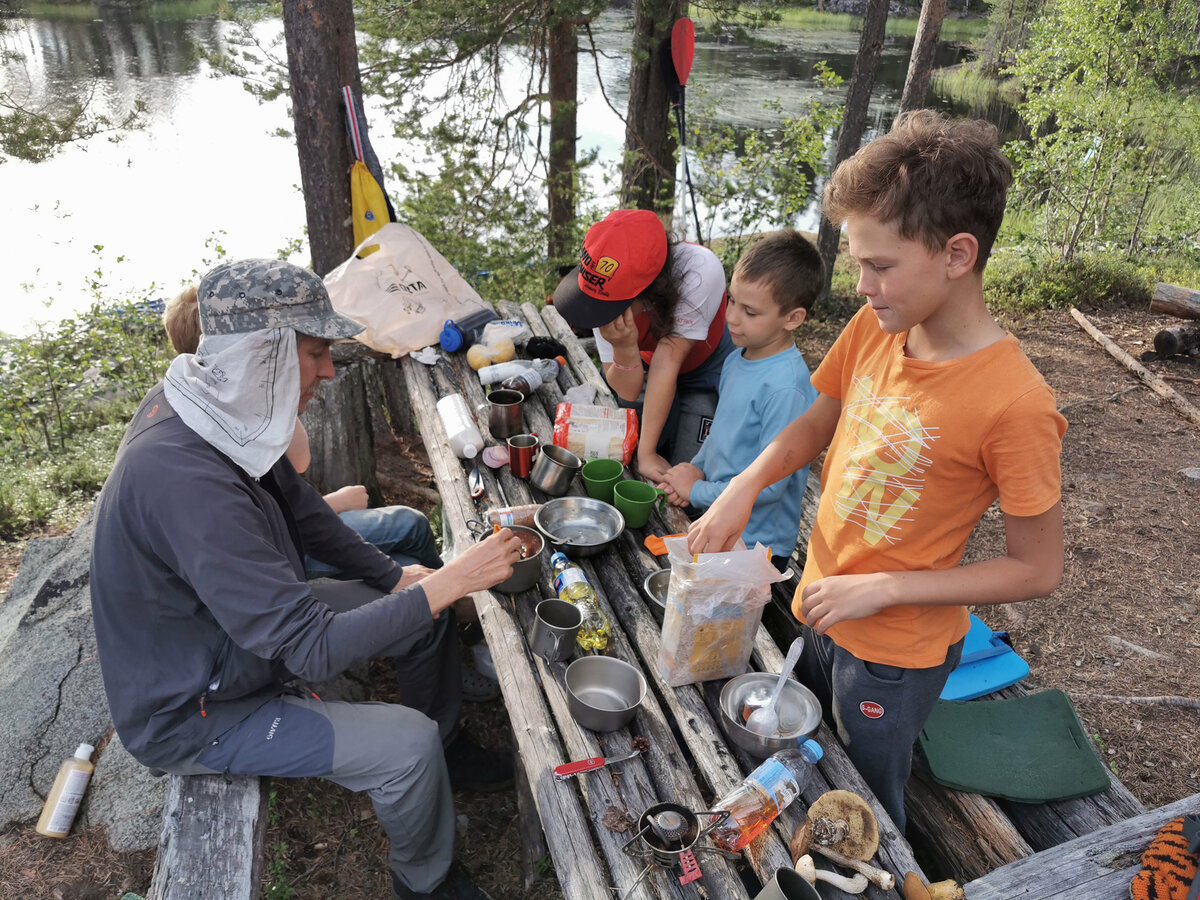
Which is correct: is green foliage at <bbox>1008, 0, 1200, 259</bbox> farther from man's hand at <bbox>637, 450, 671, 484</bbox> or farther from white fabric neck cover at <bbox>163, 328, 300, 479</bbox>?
white fabric neck cover at <bbox>163, 328, 300, 479</bbox>

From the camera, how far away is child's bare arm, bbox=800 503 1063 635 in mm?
1553

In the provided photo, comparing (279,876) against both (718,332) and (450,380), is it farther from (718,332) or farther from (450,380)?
(718,332)

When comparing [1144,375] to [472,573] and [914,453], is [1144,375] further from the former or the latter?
[472,573]

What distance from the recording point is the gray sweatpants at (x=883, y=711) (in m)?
1.85

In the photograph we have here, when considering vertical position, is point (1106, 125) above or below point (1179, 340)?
above

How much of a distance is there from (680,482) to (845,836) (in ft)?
4.69

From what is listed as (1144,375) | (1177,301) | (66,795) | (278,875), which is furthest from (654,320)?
(1177,301)

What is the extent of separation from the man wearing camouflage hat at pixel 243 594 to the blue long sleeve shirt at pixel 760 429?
0.90 meters

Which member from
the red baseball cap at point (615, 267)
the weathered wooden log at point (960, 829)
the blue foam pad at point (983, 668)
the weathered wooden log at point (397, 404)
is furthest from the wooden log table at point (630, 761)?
the weathered wooden log at point (397, 404)

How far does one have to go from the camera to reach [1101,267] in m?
8.23

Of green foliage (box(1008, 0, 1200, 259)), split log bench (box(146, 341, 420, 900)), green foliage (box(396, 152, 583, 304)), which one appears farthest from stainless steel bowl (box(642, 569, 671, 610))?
green foliage (box(1008, 0, 1200, 259))

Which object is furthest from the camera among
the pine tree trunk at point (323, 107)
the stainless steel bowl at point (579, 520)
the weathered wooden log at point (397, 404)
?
the weathered wooden log at point (397, 404)

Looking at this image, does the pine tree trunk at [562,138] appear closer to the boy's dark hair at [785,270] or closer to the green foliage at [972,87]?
the boy's dark hair at [785,270]

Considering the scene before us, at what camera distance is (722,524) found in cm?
193
